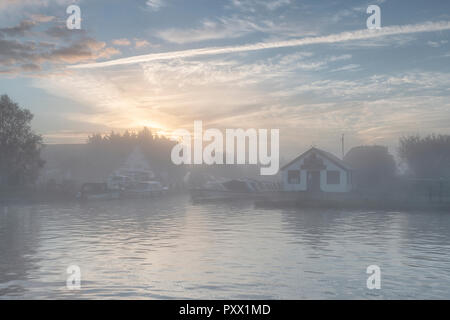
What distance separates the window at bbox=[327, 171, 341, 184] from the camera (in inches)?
2469

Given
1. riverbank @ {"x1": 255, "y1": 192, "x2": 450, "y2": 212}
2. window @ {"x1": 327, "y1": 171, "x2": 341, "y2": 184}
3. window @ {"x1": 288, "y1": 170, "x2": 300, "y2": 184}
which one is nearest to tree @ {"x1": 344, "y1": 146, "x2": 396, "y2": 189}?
window @ {"x1": 327, "y1": 171, "x2": 341, "y2": 184}

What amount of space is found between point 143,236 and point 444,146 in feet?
205

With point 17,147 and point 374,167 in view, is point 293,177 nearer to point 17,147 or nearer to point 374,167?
point 374,167

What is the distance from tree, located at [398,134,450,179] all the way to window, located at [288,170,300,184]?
871 inches

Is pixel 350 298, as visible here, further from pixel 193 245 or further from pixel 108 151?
pixel 108 151

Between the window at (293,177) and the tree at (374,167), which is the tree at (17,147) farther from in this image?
the tree at (374,167)

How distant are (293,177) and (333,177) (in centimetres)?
519

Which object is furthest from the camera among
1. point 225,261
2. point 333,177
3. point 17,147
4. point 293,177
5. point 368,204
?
point 17,147

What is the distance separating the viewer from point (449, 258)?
18.2 meters

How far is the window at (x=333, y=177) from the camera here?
62719 millimetres

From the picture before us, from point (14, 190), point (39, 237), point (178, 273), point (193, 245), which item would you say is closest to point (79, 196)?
point (14, 190)

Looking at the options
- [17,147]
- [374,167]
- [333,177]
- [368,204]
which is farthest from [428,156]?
[17,147]

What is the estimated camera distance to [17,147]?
6806cm

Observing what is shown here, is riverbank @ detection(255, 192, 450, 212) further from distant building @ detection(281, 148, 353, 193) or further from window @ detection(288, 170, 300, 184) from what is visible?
window @ detection(288, 170, 300, 184)
